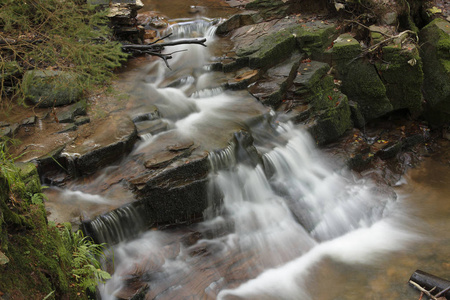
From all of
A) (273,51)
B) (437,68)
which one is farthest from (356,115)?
(273,51)

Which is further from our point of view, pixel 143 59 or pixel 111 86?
pixel 143 59

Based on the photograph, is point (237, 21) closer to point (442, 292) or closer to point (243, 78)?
point (243, 78)

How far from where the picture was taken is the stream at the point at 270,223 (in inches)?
219

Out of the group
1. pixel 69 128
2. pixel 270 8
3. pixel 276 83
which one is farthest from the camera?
pixel 270 8

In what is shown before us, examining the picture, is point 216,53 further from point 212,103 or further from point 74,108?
point 74,108

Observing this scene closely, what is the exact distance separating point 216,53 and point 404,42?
4696 mm

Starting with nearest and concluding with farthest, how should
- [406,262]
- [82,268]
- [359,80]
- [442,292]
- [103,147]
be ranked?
1. [82,268]
2. [442,292]
3. [406,262]
4. [103,147]
5. [359,80]

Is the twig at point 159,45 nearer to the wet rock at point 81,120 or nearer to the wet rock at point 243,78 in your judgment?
the wet rock at point 243,78

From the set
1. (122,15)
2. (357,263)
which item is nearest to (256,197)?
(357,263)

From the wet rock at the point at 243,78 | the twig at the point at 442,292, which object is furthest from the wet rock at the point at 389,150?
the twig at the point at 442,292

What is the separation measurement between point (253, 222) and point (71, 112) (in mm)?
4096

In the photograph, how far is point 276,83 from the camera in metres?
8.68

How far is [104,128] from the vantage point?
6930 millimetres

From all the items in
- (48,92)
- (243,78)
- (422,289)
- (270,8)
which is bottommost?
(422,289)
